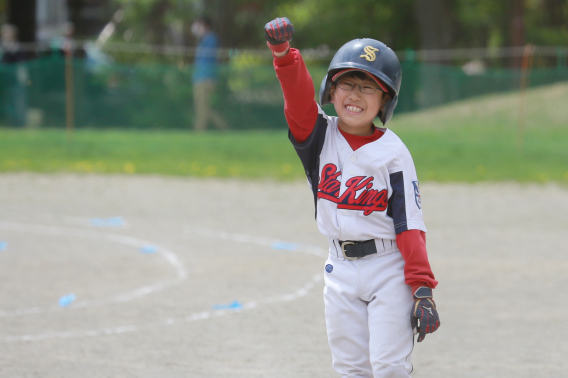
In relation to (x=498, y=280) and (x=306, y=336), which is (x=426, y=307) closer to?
(x=306, y=336)

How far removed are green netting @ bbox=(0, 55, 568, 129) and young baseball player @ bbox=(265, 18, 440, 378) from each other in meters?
11.7

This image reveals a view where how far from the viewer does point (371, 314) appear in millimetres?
3123

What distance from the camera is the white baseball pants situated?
121 inches

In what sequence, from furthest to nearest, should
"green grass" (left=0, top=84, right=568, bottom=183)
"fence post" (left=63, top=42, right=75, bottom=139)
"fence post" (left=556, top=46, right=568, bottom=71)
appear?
"fence post" (left=556, top=46, right=568, bottom=71), "fence post" (left=63, top=42, right=75, bottom=139), "green grass" (left=0, top=84, right=568, bottom=183)

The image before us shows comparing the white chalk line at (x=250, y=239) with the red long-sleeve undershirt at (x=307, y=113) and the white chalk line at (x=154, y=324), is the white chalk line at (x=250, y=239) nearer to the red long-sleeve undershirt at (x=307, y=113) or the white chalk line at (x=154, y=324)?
the white chalk line at (x=154, y=324)

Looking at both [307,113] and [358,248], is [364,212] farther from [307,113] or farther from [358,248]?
[307,113]

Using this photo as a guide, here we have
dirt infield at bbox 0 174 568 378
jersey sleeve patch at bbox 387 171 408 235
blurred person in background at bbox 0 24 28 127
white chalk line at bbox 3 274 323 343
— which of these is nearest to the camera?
jersey sleeve patch at bbox 387 171 408 235

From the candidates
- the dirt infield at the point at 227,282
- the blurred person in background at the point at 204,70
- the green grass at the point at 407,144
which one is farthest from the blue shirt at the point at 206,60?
the dirt infield at the point at 227,282

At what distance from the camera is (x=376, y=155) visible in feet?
10.4

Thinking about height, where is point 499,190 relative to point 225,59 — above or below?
below

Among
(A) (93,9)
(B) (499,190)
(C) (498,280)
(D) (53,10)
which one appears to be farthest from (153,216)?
(A) (93,9)

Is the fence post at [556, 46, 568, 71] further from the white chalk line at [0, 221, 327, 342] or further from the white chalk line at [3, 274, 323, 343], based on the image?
the white chalk line at [3, 274, 323, 343]

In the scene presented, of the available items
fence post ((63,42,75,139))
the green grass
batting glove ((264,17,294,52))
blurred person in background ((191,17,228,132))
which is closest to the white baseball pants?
batting glove ((264,17,294,52))

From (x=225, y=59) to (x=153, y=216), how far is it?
8195mm
